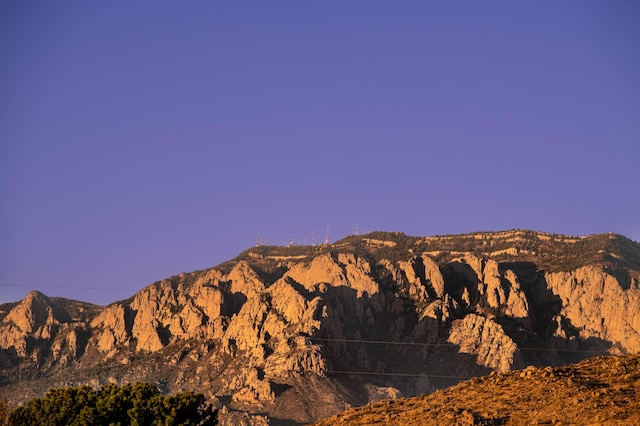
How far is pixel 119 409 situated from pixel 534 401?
2980 centimetres

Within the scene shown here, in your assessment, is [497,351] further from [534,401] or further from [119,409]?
[534,401]

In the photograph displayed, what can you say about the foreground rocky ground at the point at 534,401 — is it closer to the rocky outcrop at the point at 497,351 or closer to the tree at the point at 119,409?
the tree at the point at 119,409

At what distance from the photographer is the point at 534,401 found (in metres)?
66.2

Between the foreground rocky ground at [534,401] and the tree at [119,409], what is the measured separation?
427 inches

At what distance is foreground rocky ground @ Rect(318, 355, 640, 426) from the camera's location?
62.5 m

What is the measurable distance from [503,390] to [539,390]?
3.00m

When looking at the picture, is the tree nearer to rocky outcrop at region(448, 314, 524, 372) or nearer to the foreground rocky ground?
the foreground rocky ground

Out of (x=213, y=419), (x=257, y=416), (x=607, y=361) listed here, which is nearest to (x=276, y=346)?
(x=257, y=416)

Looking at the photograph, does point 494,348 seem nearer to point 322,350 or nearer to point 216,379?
point 322,350

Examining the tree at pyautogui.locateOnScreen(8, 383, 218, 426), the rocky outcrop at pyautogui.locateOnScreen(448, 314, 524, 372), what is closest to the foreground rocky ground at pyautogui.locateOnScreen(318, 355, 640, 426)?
the tree at pyautogui.locateOnScreen(8, 383, 218, 426)

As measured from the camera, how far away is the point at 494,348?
196000mm

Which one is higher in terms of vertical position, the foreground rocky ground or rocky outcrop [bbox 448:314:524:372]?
rocky outcrop [bbox 448:314:524:372]

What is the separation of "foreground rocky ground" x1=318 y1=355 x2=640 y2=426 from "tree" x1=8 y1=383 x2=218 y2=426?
10.8 m

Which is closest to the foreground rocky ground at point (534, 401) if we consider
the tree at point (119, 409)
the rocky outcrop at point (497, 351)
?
the tree at point (119, 409)
